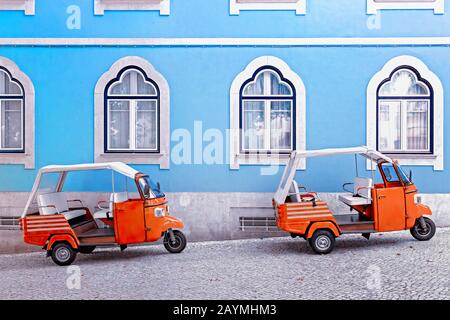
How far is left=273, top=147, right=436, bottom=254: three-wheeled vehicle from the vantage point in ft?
26.7

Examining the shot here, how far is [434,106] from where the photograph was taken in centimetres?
990

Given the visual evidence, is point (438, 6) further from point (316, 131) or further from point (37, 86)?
point (37, 86)

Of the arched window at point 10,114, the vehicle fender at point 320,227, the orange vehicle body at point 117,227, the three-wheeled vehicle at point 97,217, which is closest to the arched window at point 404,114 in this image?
the vehicle fender at point 320,227

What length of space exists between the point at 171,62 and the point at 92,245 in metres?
4.06

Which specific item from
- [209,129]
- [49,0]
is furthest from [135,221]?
[49,0]

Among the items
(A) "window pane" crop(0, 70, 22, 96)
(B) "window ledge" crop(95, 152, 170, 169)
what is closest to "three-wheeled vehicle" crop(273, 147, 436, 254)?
(B) "window ledge" crop(95, 152, 170, 169)

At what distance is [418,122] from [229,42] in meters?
4.16

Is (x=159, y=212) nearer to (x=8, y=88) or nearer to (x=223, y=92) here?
(x=223, y=92)

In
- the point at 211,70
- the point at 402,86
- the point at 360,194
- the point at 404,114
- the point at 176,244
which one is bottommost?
the point at 176,244

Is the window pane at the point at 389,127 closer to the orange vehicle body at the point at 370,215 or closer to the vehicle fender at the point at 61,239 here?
the orange vehicle body at the point at 370,215

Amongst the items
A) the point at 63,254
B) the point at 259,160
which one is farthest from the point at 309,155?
the point at 63,254

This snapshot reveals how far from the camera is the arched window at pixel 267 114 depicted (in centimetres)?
1012

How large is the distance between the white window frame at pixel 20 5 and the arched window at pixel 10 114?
1249mm

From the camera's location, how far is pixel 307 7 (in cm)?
999
